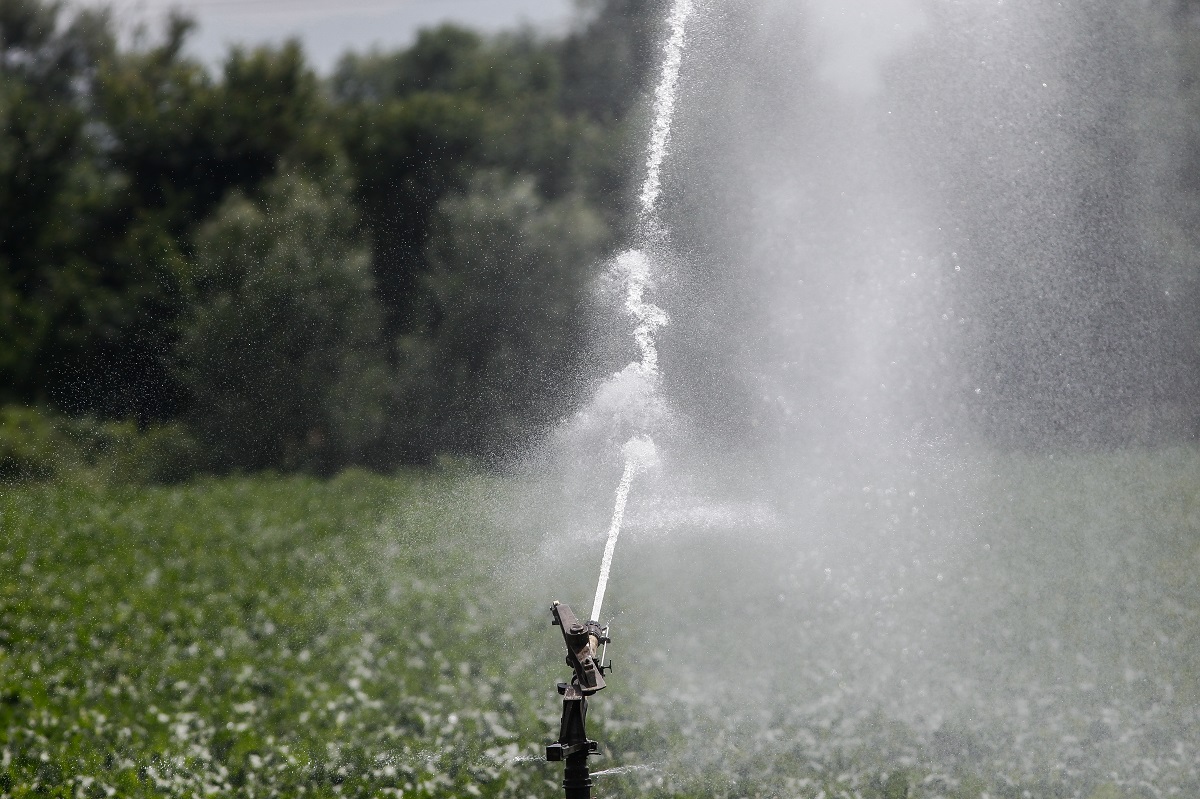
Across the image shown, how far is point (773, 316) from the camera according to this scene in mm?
14773

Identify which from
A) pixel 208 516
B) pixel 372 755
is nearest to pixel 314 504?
pixel 208 516

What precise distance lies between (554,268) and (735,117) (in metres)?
12.9

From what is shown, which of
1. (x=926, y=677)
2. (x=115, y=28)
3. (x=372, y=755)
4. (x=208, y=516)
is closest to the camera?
(x=372, y=755)

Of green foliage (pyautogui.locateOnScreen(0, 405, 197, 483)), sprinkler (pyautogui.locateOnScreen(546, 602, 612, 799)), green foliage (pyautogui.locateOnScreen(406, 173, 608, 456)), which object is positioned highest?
green foliage (pyautogui.locateOnScreen(406, 173, 608, 456))

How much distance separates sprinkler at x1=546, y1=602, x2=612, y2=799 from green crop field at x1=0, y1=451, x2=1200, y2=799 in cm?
239

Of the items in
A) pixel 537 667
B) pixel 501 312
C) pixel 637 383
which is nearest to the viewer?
pixel 637 383

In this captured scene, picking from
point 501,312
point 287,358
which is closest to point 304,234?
point 287,358

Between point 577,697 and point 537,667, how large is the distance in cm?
635

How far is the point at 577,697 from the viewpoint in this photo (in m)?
6.27

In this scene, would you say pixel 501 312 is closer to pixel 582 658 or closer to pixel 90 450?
pixel 90 450

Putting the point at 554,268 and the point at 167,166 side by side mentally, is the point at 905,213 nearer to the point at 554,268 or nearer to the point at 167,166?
the point at 554,268

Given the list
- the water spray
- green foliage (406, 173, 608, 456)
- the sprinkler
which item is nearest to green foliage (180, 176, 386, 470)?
green foliage (406, 173, 608, 456)

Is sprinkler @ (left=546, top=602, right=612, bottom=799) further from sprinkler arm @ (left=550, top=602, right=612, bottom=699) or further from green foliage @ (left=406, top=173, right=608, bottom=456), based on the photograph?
green foliage @ (left=406, top=173, right=608, bottom=456)

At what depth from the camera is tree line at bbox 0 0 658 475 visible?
92.7ft
